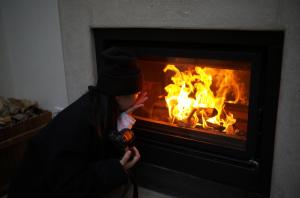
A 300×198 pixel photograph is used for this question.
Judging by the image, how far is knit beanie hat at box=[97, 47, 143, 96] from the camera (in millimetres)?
1331

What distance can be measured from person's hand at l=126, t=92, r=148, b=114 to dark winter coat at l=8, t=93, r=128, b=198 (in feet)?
0.71

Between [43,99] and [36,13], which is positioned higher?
[36,13]

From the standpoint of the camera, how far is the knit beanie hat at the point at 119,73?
133 centimetres

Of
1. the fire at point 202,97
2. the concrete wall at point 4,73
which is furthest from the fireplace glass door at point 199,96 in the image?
the concrete wall at point 4,73

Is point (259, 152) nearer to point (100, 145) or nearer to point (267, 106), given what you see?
point (267, 106)

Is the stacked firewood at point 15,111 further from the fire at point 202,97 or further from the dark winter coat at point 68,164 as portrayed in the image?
the fire at point 202,97

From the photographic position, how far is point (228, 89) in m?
1.57

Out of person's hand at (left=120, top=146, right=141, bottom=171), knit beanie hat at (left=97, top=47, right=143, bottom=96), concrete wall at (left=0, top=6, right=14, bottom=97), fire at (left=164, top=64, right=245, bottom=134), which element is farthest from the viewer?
concrete wall at (left=0, top=6, right=14, bottom=97)

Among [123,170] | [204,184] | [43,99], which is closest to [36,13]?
[43,99]

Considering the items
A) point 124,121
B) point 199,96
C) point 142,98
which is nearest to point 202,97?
point 199,96

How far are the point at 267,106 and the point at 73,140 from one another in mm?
813

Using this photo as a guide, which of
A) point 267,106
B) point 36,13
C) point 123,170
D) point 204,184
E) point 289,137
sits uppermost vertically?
point 36,13

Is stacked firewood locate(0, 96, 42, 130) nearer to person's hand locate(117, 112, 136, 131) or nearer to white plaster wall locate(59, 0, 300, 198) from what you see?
white plaster wall locate(59, 0, 300, 198)

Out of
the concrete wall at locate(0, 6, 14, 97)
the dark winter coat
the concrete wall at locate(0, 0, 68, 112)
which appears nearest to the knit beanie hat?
the dark winter coat
